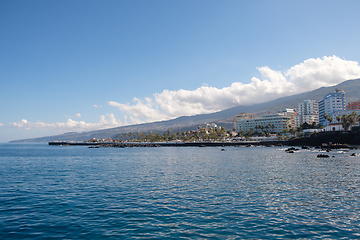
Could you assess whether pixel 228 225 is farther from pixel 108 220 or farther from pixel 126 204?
pixel 126 204

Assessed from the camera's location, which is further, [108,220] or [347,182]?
[347,182]

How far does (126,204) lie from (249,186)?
1317cm

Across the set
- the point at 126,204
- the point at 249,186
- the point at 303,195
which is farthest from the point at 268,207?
the point at 126,204

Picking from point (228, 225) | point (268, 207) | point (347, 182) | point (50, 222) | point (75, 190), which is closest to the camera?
point (228, 225)

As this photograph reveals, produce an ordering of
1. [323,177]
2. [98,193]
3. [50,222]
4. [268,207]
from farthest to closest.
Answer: [323,177], [98,193], [268,207], [50,222]

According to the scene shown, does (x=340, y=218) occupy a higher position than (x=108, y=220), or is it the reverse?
(x=108, y=220)

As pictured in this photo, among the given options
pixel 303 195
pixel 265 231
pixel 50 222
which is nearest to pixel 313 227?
pixel 265 231

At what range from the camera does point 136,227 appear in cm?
1434

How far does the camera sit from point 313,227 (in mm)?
14109

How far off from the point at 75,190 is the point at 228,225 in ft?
55.7

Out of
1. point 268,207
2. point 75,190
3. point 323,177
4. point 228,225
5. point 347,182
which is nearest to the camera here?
point 228,225

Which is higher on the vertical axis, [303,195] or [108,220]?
[108,220]

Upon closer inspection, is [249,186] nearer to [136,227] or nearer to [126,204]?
[126,204]

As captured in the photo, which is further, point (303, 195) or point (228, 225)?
point (303, 195)
